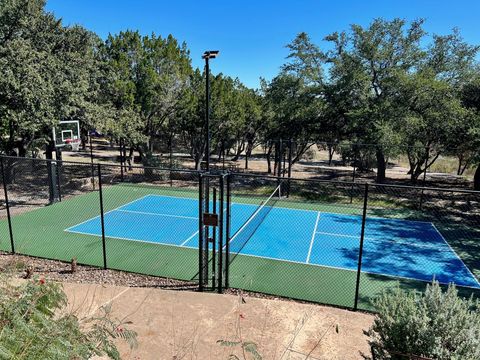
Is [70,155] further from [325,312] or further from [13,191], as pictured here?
[325,312]

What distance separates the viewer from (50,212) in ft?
46.7

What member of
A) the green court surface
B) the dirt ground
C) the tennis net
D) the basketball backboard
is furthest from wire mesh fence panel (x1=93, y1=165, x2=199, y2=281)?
the basketball backboard

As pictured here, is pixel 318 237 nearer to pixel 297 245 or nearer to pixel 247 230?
pixel 297 245

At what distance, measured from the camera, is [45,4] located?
18391 mm

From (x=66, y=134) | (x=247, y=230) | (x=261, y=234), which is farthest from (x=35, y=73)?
(x=261, y=234)

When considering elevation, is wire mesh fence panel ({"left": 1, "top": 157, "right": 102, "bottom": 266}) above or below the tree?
below

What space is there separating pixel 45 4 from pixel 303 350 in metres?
21.4

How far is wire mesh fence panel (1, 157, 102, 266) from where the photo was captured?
1002 centimetres

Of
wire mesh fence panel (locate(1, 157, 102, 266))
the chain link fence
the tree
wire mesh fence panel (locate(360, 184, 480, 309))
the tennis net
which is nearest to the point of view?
the chain link fence

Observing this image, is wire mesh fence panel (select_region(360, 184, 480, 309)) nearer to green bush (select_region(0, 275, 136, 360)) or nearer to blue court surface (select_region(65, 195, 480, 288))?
blue court surface (select_region(65, 195, 480, 288))

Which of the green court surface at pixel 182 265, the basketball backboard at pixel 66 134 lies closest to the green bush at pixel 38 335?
the green court surface at pixel 182 265

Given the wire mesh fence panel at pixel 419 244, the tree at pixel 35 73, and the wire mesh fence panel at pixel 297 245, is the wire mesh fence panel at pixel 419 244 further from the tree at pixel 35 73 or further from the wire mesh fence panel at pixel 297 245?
the tree at pixel 35 73

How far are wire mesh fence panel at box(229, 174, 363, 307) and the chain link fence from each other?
43mm

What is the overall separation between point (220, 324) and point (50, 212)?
1140cm
